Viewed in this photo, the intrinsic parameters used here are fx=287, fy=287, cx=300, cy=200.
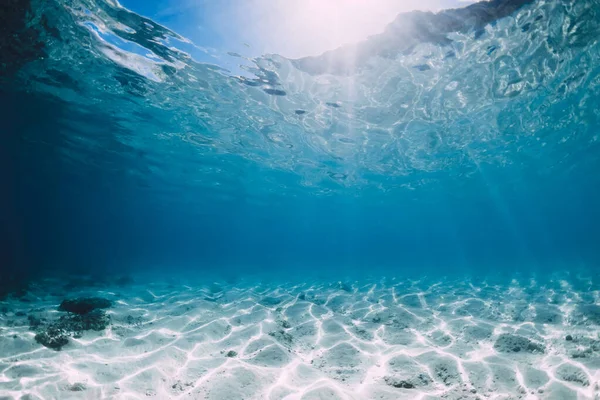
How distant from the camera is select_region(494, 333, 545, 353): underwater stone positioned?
586cm

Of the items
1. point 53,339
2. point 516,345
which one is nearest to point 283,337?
point 53,339

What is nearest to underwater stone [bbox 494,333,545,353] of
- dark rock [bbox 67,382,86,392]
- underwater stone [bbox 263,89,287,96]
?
dark rock [bbox 67,382,86,392]

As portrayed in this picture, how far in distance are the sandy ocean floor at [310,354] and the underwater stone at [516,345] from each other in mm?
25

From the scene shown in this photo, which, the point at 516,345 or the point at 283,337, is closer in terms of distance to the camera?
the point at 516,345

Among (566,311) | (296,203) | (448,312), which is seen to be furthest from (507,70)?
(296,203)

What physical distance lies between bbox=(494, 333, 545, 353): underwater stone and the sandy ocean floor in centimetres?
3

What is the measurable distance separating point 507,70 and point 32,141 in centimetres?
3511

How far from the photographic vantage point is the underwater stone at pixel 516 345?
5.86 m

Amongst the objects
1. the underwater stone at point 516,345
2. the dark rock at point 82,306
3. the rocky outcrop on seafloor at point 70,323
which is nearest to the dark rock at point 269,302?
the rocky outcrop on seafloor at point 70,323

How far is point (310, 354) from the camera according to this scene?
6035mm

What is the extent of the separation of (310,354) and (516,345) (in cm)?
435

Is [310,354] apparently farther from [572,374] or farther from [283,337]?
[572,374]

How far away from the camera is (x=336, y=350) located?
6207mm

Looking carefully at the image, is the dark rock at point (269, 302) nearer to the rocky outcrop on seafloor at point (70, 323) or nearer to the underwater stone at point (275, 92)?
the rocky outcrop on seafloor at point (70, 323)
